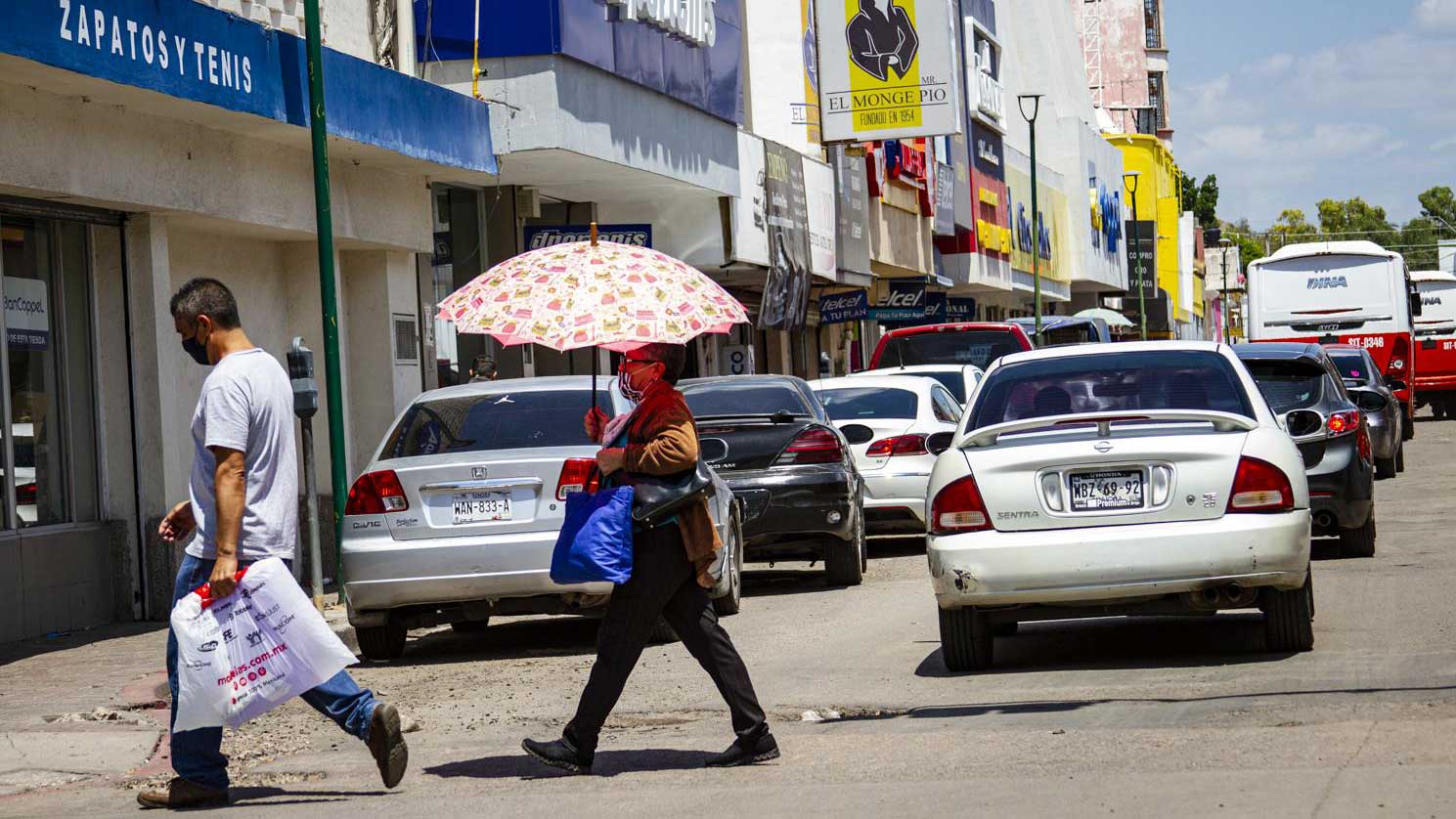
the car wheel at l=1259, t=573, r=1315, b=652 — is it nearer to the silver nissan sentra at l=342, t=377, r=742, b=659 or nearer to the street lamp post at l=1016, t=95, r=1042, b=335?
the silver nissan sentra at l=342, t=377, r=742, b=659

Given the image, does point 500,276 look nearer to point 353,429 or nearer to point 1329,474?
point 1329,474

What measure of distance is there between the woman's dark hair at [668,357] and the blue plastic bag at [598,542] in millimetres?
502

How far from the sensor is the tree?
172m

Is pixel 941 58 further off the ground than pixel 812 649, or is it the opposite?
pixel 941 58

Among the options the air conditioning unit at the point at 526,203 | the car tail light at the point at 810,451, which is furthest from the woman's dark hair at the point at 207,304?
the air conditioning unit at the point at 526,203

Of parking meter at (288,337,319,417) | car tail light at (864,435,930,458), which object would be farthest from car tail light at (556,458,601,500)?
car tail light at (864,435,930,458)

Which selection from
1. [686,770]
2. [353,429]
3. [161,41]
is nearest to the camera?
[686,770]

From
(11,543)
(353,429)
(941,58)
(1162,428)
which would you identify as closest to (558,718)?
(1162,428)

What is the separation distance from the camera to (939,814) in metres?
6.54

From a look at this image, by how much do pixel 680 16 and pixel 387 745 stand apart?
18400 mm

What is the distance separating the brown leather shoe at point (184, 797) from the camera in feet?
24.2

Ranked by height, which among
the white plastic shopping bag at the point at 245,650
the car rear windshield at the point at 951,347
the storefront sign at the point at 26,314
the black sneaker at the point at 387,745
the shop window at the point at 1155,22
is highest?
the shop window at the point at 1155,22

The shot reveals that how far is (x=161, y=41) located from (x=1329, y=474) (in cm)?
851

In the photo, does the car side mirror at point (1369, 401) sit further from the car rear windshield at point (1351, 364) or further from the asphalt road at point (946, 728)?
the asphalt road at point (946, 728)
